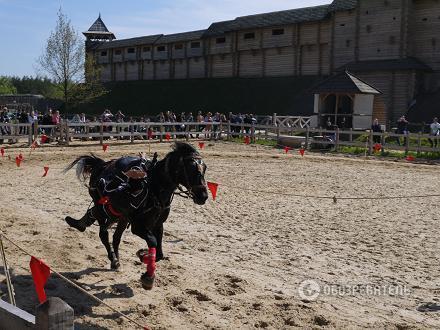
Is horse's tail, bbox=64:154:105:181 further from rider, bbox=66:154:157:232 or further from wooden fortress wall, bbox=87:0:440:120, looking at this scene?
wooden fortress wall, bbox=87:0:440:120

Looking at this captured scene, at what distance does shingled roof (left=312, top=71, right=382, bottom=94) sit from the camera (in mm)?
35812

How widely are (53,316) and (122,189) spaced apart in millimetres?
3783

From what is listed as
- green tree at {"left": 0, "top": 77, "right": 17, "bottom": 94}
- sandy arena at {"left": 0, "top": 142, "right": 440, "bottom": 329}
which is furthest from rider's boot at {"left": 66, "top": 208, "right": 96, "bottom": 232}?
green tree at {"left": 0, "top": 77, "right": 17, "bottom": 94}

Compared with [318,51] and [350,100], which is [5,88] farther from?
[350,100]

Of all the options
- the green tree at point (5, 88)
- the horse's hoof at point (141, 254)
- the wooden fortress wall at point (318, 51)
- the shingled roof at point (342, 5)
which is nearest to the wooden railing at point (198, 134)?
the horse's hoof at point (141, 254)

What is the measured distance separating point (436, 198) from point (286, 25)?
4493 cm

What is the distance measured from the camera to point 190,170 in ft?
20.2

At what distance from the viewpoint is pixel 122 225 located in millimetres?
6992

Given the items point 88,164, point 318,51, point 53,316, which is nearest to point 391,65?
point 318,51

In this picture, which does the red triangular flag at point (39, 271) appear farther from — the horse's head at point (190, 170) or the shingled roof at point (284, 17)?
the shingled roof at point (284, 17)

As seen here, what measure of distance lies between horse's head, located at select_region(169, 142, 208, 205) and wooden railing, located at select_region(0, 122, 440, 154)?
14945mm

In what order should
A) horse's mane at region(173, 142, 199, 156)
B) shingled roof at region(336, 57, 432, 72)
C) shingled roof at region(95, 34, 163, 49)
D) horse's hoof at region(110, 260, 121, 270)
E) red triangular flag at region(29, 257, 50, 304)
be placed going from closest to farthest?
red triangular flag at region(29, 257, 50, 304) → horse's mane at region(173, 142, 199, 156) → horse's hoof at region(110, 260, 121, 270) → shingled roof at region(336, 57, 432, 72) → shingled roof at region(95, 34, 163, 49)

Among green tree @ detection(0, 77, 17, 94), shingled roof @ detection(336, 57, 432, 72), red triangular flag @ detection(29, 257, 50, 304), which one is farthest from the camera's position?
green tree @ detection(0, 77, 17, 94)

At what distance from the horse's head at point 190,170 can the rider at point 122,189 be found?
43 centimetres
